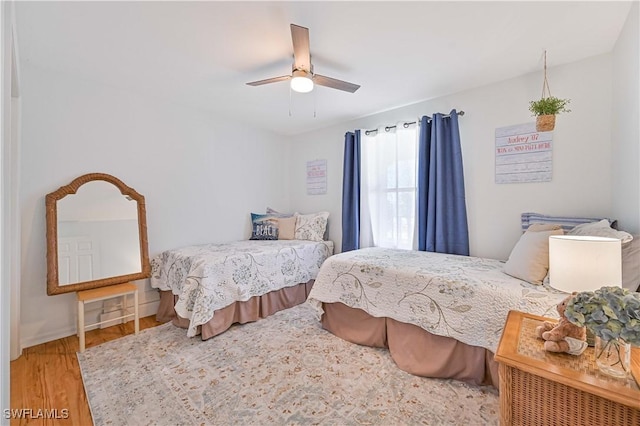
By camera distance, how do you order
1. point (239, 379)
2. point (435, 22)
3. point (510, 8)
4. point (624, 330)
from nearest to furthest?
1. point (624, 330)
2. point (510, 8)
3. point (435, 22)
4. point (239, 379)

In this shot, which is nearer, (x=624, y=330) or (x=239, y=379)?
(x=624, y=330)

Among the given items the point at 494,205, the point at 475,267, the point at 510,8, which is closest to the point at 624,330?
the point at 475,267

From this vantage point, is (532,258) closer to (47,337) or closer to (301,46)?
(301,46)


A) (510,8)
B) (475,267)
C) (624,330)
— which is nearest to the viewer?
(624,330)

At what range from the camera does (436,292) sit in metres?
1.93

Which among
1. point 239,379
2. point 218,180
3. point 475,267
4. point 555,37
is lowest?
point 239,379

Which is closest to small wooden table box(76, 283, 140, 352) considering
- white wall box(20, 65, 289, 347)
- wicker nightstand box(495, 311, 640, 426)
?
white wall box(20, 65, 289, 347)

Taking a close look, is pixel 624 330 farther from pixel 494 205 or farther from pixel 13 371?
pixel 13 371

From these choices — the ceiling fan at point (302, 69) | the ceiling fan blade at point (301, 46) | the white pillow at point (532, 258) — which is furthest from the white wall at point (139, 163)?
the white pillow at point (532, 258)

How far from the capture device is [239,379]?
1.88m

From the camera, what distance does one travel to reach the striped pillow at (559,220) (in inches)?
82.3

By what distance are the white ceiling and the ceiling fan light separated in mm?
210

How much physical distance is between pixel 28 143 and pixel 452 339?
3617 mm

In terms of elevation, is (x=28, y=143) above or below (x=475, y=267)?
above
